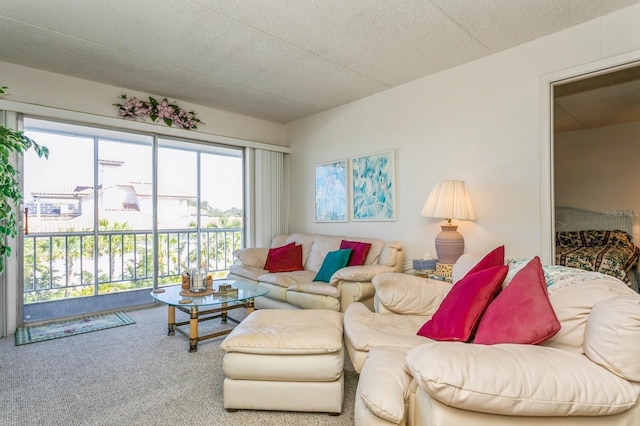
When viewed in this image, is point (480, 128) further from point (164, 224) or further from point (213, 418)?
point (164, 224)

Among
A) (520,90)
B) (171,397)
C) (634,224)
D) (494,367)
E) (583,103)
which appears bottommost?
(171,397)

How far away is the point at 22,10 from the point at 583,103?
520cm

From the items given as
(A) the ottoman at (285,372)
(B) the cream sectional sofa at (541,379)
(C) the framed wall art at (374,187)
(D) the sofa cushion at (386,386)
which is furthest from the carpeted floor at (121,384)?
(C) the framed wall art at (374,187)

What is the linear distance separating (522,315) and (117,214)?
463 cm

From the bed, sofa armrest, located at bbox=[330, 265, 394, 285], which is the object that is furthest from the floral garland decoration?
Answer: the bed

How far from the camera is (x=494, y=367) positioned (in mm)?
1032

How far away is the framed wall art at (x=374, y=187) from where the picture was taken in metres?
3.68

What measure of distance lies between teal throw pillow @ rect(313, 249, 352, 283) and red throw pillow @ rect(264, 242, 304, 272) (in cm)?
56

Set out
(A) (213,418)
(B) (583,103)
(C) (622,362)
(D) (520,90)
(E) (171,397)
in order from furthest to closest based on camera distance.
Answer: (B) (583,103), (D) (520,90), (E) (171,397), (A) (213,418), (C) (622,362)

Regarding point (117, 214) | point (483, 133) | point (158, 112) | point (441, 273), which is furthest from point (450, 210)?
point (117, 214)

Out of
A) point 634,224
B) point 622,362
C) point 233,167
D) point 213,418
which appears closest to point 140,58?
point 233,167

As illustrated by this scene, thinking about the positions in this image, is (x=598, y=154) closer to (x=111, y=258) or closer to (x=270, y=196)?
(x=270, y=196)

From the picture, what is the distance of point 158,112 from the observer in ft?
12.7

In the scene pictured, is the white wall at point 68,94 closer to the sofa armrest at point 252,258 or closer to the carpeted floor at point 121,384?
the sofa armrest at point 252,258
